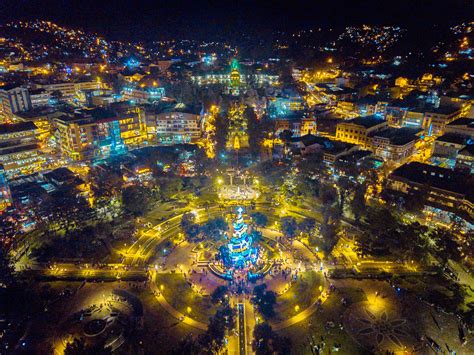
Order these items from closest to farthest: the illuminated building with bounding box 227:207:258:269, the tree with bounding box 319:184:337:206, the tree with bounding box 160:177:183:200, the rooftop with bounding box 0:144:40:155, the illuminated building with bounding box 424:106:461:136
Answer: the illuminated building with bounding box 227:207:258:269 < the tree with bounding box 319:184:337:206 < the tree with bounding box 160:177:183:200 < the rooftop with bounding box 0:144:40:155 < the illuminated building with bounding box 424:106:461:136

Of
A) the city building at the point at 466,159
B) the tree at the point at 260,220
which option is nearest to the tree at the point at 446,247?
the city building at the point at 466,159

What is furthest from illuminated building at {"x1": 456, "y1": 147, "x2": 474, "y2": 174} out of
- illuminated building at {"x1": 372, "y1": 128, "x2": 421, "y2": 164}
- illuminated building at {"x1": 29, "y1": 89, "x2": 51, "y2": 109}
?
illuminated building at {"x1": 29, "y1": 89, "x2": 51, "y2": 109}

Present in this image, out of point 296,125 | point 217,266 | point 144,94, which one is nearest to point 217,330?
point 217,266

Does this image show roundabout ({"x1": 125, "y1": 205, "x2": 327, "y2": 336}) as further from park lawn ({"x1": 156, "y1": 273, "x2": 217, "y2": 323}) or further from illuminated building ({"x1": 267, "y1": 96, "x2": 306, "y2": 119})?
illuminated building ({"x1": 267, "y1": 96, "x2": 306, "y2": 119})

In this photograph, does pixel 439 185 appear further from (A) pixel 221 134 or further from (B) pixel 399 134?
(A) pixel 221 134

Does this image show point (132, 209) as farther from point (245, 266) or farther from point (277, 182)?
point (277, 182)
